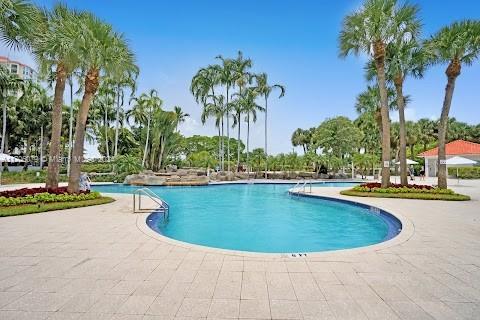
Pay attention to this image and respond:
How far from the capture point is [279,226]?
975 cm

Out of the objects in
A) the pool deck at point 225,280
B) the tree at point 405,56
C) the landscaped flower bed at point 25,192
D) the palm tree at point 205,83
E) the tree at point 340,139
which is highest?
the palm tree at point 205,83

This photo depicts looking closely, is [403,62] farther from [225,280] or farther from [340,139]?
[340,139]

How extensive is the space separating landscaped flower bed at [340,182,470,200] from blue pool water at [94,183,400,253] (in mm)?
2211

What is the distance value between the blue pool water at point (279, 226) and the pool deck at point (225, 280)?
6.56ft

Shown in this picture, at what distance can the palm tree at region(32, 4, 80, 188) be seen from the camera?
10.3 metres

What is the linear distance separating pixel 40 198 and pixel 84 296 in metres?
8.57

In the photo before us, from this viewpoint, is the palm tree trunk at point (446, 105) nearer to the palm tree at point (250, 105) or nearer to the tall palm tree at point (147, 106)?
the palm tree at point (250, 105)

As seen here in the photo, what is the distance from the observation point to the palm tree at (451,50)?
1377 centimetres

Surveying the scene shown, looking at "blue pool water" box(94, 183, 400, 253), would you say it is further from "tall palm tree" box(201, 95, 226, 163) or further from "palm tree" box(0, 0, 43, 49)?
"tall palm tree" box(201, 95, 226, 163)

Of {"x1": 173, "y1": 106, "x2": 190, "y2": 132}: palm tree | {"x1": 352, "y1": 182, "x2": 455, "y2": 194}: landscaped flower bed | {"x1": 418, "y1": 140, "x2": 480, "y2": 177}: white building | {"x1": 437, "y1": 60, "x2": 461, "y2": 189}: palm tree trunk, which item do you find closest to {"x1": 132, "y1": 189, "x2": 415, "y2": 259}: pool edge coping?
{"x1": 352, "y1": 182, "x2": 455, "y2": 194}: landscaped flower bed

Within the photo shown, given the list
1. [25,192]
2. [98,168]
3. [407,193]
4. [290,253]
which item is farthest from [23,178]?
[407,193]

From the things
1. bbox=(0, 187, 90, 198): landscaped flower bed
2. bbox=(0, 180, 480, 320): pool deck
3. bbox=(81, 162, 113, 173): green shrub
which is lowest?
bbox=(0, 180, 480, 320): pool deck

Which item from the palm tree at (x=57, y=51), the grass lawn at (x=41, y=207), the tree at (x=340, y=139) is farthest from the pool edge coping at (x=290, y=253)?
the tree at (x=340, y=139)

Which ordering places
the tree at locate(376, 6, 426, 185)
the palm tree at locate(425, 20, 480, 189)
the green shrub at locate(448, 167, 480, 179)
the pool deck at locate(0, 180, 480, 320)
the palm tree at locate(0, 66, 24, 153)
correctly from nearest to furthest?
the pool deck at locate(0, 180, 480, 320) < the palm tree at locate(425, 20, 480, 189) < the tree at locate(376, 6, 426, 185) < the palm tree at locate(0, 66, 24, 153) < the green shrub at locate(448, 167, 480, 179)
